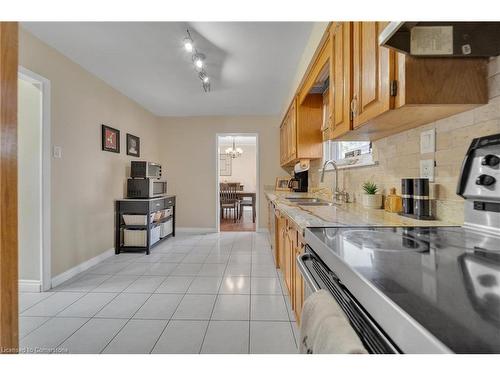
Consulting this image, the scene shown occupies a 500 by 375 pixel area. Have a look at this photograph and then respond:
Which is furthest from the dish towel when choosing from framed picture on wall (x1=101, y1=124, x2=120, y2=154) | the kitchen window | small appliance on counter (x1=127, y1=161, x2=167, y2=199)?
small appliance on counter (x1=127, y1=161, x2=167, y2=199)

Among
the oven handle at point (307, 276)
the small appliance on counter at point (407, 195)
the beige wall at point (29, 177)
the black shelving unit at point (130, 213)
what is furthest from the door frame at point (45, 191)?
the small appliance on counter at point (407, 195)

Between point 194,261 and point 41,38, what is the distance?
9.12ft

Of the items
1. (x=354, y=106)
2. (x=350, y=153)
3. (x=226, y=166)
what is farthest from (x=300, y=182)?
(x=226, y=166)

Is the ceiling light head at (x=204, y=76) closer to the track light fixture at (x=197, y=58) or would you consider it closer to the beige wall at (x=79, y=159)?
the track light fixture at (x=197, y=58)

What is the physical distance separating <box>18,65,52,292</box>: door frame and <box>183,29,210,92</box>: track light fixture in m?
1.41

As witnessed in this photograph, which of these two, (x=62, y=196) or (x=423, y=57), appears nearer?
(x=423, y=57)

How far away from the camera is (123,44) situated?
2363mm

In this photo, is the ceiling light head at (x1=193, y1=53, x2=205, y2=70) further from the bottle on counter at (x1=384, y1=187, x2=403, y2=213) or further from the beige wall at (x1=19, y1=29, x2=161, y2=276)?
the bottle on counter at (x1=384, y1=187, x2=403, y2=213)

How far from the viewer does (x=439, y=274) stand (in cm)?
56

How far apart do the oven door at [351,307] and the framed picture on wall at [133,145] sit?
370cm

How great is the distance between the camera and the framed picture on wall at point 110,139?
10.4ft
